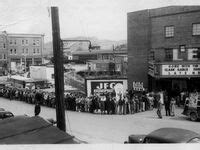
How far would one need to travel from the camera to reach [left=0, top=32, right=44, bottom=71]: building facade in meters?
55.1

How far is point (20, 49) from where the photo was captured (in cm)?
5806

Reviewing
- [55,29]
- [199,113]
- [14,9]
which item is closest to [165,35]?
[199,113]

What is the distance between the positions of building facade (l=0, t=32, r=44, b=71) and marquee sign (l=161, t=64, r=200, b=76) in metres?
35.5

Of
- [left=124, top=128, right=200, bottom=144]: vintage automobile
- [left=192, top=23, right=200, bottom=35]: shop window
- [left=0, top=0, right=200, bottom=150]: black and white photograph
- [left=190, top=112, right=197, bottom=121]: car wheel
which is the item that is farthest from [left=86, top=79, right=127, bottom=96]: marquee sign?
[left=124, top=128, right=200, bottom=144]: vintage automobile

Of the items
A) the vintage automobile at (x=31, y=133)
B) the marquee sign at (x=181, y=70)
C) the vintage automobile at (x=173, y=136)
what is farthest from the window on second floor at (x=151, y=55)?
the vintage automobile at (x=31, y=133)

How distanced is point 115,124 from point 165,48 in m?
10.9

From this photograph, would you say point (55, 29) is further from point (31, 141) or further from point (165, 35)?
point (165, 35)

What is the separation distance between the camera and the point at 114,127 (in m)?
15.2

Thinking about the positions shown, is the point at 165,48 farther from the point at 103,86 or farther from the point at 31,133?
the point at 31,133

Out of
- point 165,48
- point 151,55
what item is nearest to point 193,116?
point 165,48

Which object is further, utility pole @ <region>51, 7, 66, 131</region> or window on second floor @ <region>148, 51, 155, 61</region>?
window on second floor @ <region>148, 51, 155, 61</region>

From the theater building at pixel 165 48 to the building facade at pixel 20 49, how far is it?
3021 cm

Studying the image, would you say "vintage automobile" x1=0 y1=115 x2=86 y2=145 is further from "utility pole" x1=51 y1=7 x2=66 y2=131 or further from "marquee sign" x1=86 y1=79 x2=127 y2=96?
"marquee sign" x1=86 y1=79 x2=127 y2=96

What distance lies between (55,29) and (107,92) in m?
14.3
